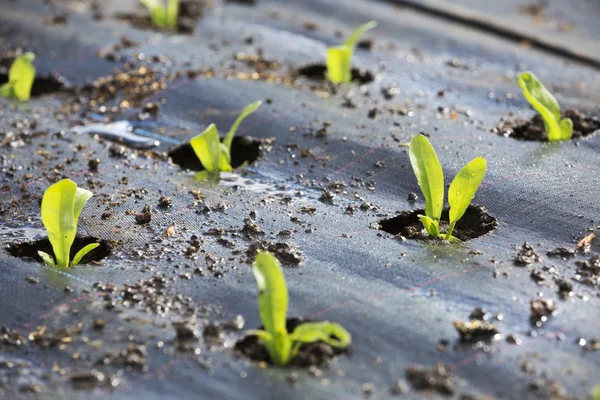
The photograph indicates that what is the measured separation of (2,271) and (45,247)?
0.18m

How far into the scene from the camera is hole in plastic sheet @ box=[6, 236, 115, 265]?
1.82 meters

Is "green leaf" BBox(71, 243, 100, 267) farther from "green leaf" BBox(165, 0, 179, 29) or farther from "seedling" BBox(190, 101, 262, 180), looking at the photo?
"green leaf" BBox(165, 0, 179, 29)

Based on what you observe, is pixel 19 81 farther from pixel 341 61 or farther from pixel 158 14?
pixel 341 61

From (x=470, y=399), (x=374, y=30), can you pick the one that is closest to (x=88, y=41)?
(x=374, y=30)

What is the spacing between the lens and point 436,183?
5.84ft

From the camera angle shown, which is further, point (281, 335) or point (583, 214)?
point (583, 214)

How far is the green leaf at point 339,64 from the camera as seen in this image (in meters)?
2.68

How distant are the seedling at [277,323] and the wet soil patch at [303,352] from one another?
2cm

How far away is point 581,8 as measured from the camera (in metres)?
3.69

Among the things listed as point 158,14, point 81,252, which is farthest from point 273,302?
point 158,14

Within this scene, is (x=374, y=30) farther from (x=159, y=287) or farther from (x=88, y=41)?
(x=159, y=287)

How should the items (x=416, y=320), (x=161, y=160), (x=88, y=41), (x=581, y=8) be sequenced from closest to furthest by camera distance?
(x=416, y=320) → (x=161, y=160) → (x=88, y=41) → (x=581, y=8)

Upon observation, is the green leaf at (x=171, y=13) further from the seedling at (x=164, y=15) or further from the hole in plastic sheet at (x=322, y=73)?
the hole in plastic sheet at (x=322, y=73)

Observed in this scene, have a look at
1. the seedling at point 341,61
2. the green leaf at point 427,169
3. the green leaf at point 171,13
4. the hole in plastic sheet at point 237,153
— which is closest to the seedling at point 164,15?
the green leaf at point 171,13
